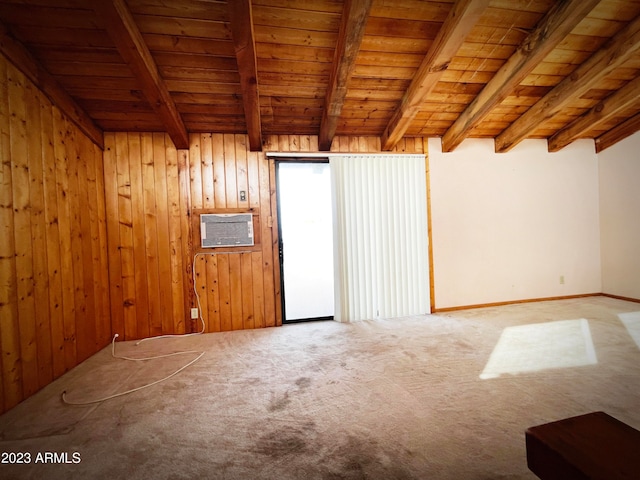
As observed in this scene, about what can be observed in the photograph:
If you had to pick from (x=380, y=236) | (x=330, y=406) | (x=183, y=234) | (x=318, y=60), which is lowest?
(x=330, y=406)

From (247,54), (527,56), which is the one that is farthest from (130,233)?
(527,56)

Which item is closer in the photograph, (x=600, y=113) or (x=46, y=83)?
(x=46, y=83)

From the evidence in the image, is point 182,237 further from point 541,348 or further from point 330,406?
point 541,348

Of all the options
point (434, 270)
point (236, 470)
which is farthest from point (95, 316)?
point (434, 270)

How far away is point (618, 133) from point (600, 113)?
1014 mm

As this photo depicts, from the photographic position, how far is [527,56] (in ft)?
7.62

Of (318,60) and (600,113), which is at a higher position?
(318,60)

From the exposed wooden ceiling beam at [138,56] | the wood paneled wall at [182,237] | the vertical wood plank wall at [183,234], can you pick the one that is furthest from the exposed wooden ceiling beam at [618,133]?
the exposed wooden ceiling beam at [138,56]

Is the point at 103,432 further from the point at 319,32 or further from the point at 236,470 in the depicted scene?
the point at 319,32

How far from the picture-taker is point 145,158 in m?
3.02

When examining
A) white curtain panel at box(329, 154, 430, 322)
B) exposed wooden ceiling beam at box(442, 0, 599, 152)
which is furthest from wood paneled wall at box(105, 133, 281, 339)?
exposed wooden ceiling beam at box(442, 0, 599, 152)

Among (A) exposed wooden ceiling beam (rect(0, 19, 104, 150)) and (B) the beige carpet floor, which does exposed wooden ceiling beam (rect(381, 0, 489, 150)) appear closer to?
(B) the beige carpet floor

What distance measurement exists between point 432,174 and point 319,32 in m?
2.27

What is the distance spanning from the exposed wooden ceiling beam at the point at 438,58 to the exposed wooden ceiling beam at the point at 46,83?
310 centimetres
